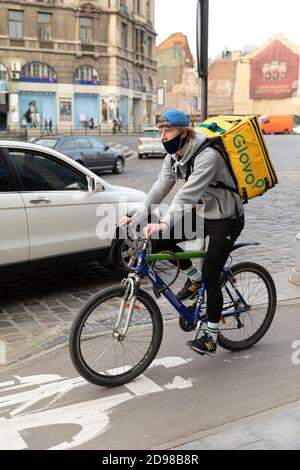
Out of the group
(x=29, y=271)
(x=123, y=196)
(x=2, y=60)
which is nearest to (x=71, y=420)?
(x=29, y=271)

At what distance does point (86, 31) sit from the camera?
2140 inches

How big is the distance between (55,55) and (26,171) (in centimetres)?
4986

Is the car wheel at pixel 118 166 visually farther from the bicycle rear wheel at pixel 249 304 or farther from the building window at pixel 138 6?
the building window at pixel 138 6

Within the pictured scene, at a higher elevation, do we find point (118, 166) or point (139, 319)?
point (118, 166)

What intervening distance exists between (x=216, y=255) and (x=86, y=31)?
54777 mm

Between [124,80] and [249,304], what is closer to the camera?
[249,304]

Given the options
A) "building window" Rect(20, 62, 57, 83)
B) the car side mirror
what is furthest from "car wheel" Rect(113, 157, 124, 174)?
"building window" Rect(20, 62, 57, 83)

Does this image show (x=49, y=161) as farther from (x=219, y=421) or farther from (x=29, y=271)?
(x=219, y=421)

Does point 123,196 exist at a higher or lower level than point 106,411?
higher

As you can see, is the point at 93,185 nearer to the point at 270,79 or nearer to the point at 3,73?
the point at 3,73

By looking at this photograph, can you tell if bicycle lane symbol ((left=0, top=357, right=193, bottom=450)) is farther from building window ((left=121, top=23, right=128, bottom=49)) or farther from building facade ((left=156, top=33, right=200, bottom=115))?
building facade ((left=156, top=33, right=200, bottom=115))

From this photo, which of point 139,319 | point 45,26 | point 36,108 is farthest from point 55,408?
point 45,26

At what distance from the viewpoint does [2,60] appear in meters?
49.4

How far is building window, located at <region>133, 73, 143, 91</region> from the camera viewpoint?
60825 mm
